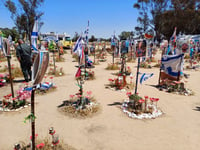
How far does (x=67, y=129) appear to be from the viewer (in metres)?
3.56

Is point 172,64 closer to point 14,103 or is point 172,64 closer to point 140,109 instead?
point 140,109

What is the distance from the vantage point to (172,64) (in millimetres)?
6336

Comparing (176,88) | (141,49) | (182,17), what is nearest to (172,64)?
(176,88)

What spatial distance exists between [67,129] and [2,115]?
6.57 feet

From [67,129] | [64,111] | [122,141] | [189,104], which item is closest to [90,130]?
[67,129]

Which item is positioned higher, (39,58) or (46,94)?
(39,58)

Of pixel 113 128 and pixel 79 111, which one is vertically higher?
pixel 79 111

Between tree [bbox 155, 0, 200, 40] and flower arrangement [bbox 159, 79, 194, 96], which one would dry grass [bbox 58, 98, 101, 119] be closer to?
flower arrangement [bbox 159, 79, 194, 96]

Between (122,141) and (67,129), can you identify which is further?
(67,129)

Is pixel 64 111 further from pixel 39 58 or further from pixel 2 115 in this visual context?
pixel 39 58

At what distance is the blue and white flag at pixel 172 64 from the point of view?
20.1ft

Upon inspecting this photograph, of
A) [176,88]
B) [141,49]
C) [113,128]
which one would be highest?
[141,49]

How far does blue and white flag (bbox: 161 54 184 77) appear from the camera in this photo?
613cm

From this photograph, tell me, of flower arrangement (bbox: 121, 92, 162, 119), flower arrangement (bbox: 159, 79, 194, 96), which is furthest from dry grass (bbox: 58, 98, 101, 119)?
flower arrangement (bbox: 159, 79, 194, 96)
